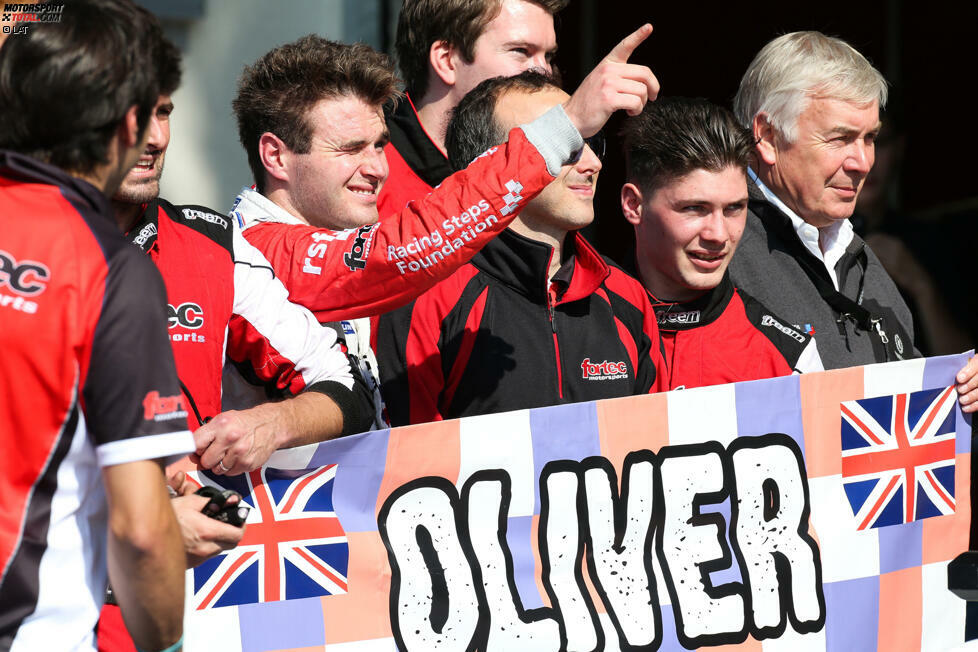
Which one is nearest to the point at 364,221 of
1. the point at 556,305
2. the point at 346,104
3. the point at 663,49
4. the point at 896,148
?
the point at 346,104

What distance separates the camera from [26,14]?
2352mm

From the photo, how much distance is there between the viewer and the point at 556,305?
302 cm

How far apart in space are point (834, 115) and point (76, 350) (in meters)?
2.84

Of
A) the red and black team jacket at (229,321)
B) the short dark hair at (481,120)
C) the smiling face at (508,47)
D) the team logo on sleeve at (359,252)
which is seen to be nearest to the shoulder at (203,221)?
the red and black team jacket at (229,321)

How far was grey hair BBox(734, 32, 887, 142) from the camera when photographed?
148 inches

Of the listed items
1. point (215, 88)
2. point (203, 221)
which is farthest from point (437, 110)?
point (215, 88)

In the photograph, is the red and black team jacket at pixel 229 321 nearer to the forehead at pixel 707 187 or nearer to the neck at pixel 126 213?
the neck at pixel 126 213

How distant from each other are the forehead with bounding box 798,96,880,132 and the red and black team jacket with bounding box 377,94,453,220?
1.23 metres

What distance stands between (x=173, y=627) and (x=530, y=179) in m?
1.21

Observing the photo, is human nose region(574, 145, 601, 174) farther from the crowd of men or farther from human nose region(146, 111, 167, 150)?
human nose region(146, 111, 167, 150)

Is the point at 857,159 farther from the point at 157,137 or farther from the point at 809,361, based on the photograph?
the point at 157,137

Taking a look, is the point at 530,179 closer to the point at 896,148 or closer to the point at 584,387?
the point at 584,387

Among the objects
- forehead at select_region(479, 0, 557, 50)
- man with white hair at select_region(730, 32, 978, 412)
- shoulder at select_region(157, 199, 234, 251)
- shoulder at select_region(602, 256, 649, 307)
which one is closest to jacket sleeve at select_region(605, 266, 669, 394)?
shoulder at select_region(602, 256, 649, 307)

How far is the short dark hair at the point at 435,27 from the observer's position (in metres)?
4.03
